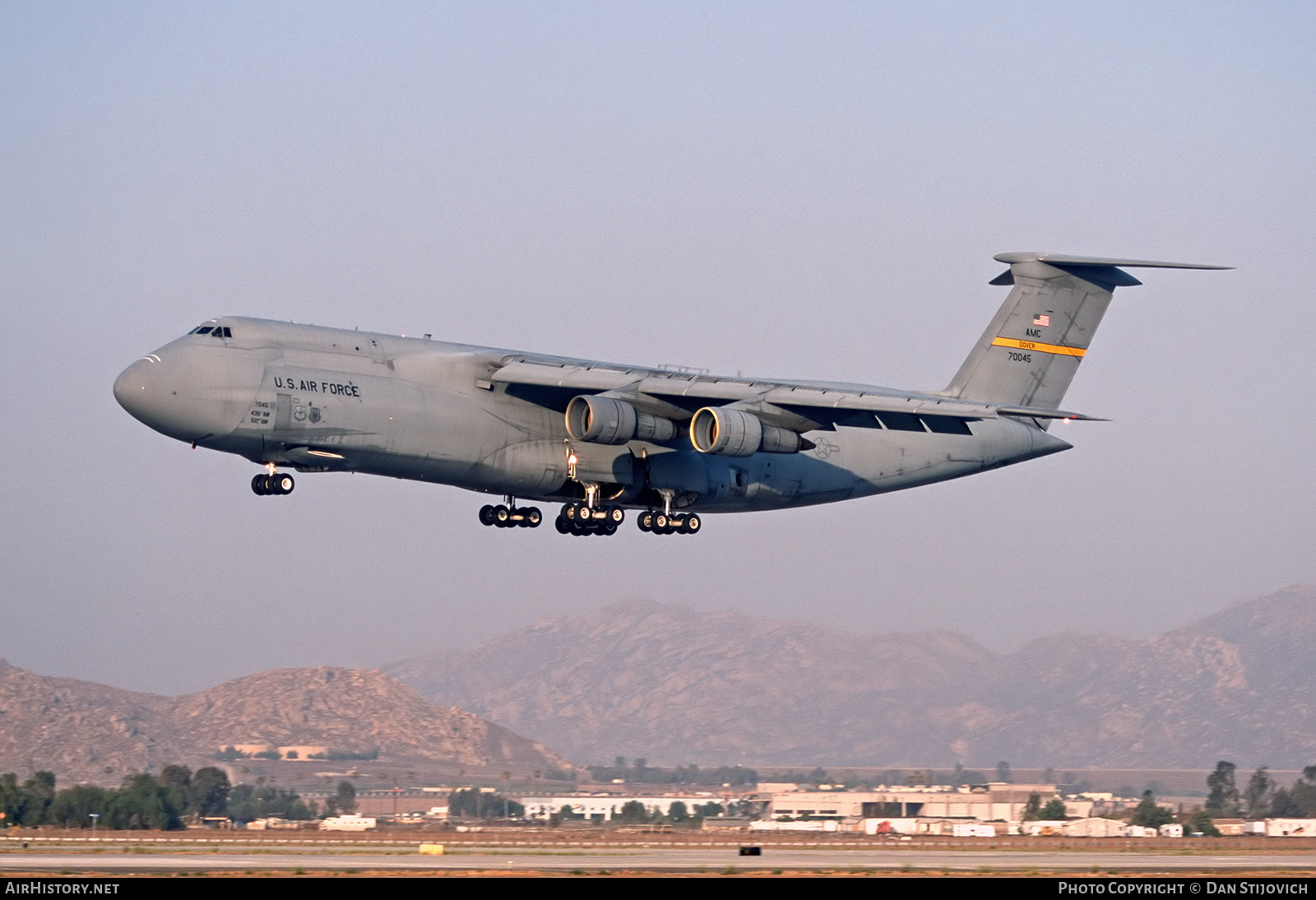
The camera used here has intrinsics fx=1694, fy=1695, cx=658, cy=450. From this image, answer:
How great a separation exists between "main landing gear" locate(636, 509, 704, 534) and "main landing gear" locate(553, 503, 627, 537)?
0.38 m

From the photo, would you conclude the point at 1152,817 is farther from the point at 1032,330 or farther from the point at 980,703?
the point at 980,703

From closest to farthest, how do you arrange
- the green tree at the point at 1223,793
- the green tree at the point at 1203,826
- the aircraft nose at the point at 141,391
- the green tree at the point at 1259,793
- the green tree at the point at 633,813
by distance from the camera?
the aircraft nose at the point at 141,391 → the green tree at the point at 1203,826 → the green tree at the point at 633,813 → the green tree at the point at 1259,793 → the green tree at the point at 1223,793

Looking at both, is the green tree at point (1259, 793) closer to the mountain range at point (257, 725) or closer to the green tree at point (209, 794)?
the green tree at point (209, 794)

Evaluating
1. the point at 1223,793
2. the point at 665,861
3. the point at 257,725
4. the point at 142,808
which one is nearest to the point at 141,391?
the point at 665,861

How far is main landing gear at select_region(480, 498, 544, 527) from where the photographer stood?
2506 centimetres

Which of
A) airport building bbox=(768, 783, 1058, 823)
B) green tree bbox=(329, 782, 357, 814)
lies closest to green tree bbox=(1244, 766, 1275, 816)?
airport building bbox=(768, 783, 1058, 823)

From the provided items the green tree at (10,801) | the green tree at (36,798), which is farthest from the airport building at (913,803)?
the green tree at (10,801)

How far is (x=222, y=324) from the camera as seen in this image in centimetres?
2144

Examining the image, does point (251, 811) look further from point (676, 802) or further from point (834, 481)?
point (834, 481)

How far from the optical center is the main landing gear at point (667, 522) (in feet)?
80.9

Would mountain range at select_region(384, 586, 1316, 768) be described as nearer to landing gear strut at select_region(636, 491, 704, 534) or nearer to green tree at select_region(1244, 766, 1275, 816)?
green tree at select_region(1244, 766, 1275, 816)

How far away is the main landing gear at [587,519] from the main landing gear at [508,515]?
606 mm

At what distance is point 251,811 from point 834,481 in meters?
14.2
